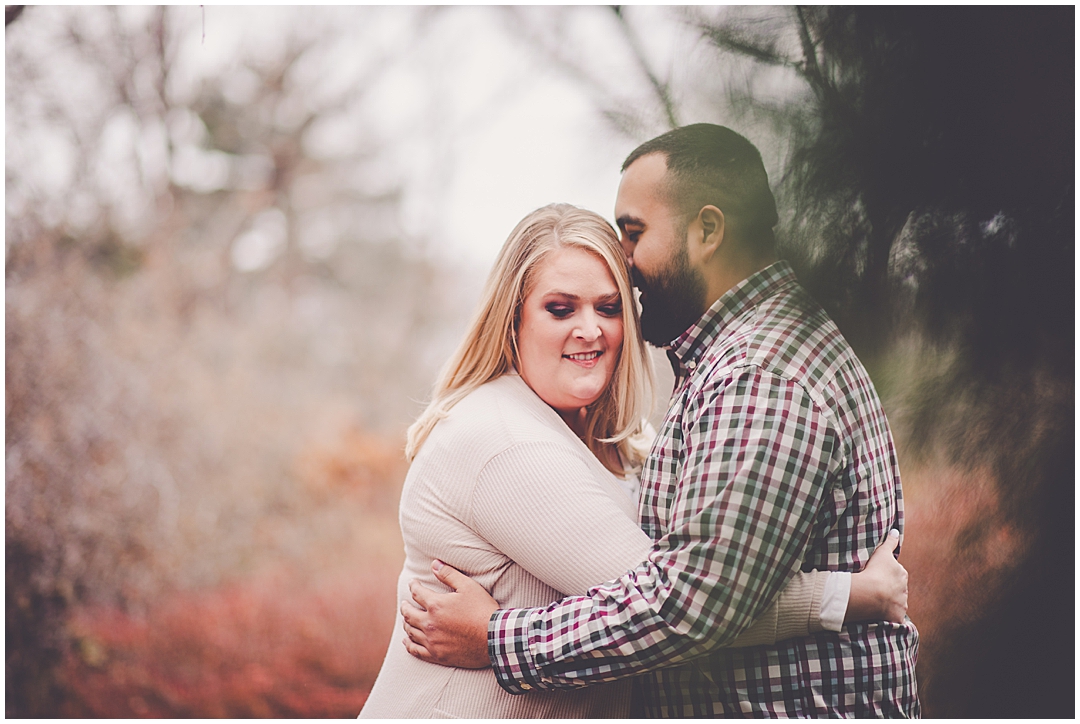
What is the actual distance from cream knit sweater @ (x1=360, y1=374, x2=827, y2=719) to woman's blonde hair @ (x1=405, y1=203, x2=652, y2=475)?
0.09 metres

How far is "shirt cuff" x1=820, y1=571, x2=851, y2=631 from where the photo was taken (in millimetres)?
1339

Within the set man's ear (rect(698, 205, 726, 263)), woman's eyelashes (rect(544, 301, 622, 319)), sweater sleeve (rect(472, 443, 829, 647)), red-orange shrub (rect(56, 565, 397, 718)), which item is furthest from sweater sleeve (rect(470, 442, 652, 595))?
red-orange shrub (rect(56, 565, 397, 718))

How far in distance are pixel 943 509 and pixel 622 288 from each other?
807mm

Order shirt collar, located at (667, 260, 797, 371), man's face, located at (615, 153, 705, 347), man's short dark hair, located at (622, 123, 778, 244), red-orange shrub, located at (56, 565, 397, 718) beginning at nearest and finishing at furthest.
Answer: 1. man's short dark hair, located at (622, 123, 778, 244)
2. shirt collar, located at (667, 260, 797, 371)
3. man's face, located at (615, 153, 705, 347)
4. red-orange shrub, located at (56, 565, 397, 718)

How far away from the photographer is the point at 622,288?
1.72 metres

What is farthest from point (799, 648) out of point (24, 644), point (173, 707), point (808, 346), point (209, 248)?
point (209, 248)

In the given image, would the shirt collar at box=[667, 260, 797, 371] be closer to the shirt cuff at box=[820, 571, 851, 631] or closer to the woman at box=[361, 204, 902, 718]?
the woman at box=[361, 204, 902, 718]

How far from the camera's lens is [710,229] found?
1533 millimetres

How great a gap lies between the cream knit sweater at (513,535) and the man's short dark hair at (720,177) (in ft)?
1.84

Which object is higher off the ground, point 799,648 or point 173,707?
point 799,648

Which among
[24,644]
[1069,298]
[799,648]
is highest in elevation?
[1069,298]

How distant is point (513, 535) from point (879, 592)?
2.19ft

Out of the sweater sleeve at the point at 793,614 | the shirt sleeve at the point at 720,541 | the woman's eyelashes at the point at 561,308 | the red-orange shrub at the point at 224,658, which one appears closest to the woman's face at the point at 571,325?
the woman's eyelashes at the point at 561,308

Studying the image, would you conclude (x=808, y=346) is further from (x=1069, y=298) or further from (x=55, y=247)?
(x=55, y=247)
